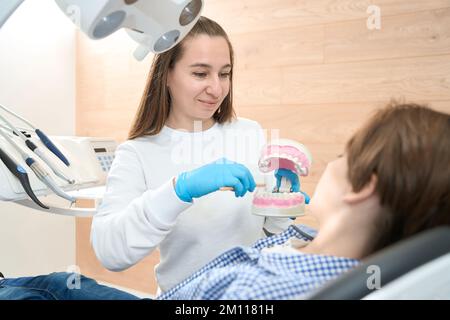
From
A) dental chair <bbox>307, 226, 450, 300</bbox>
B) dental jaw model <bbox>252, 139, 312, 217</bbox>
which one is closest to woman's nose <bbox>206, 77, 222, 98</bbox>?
dental jaw model <bbox>252, 139, 312, 217</bbox>

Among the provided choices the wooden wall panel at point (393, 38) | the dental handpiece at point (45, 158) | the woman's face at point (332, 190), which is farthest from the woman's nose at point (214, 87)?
the wooden wall panel at point (393, 38)

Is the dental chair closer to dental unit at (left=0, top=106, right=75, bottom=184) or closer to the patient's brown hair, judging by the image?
the patient's brown hair

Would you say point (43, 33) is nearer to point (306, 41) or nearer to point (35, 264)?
point (35, 264)

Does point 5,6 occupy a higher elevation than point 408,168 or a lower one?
higher

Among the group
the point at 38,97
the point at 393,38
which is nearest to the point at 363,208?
the point at 393,38

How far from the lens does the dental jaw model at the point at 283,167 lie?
3.30 feet

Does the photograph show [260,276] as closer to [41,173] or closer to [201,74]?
[201,74]

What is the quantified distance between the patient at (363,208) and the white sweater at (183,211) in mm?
270

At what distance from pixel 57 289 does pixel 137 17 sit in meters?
0.65

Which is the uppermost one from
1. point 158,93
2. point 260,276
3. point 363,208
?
point 158,93

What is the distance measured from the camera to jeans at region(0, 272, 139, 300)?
100cm

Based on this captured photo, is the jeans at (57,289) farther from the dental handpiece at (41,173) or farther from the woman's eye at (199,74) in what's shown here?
the woman's eye at (199,74)

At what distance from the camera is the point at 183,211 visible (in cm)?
105
